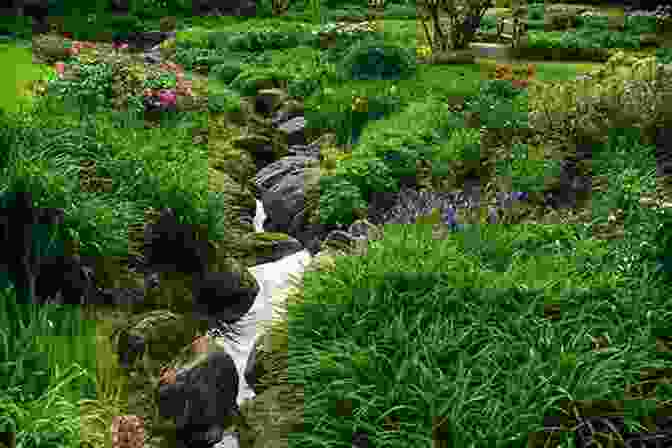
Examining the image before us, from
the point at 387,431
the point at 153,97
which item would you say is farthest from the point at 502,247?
the point at 153,97

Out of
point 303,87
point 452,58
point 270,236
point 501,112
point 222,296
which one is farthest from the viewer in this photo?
point 452,58

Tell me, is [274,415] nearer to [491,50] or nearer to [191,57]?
[191,57]

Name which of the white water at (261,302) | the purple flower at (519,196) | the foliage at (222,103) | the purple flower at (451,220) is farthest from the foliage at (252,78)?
the purple flower at (451,220)

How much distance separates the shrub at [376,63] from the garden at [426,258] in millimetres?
2096

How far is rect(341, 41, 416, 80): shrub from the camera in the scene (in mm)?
12211

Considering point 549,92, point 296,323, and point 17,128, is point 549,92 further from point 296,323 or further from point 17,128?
point 17,128

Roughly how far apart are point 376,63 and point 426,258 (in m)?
8.79

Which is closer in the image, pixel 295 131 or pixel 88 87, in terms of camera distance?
pixel 88 87

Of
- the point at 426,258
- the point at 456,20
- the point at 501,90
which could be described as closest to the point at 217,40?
the point at 456,20

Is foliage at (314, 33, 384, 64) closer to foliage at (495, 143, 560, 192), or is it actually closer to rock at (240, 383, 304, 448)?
foliage at (495, 143, 560, 192)

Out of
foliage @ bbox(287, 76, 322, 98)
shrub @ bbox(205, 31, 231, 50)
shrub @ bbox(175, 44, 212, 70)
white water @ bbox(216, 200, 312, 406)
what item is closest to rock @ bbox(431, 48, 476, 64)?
foliage @ bbox(287, 76, 322, 98)

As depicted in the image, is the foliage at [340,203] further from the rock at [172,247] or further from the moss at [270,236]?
the rock at [172,247]

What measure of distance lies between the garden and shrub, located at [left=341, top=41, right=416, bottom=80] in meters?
2.10

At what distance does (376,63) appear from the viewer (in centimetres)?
1235
